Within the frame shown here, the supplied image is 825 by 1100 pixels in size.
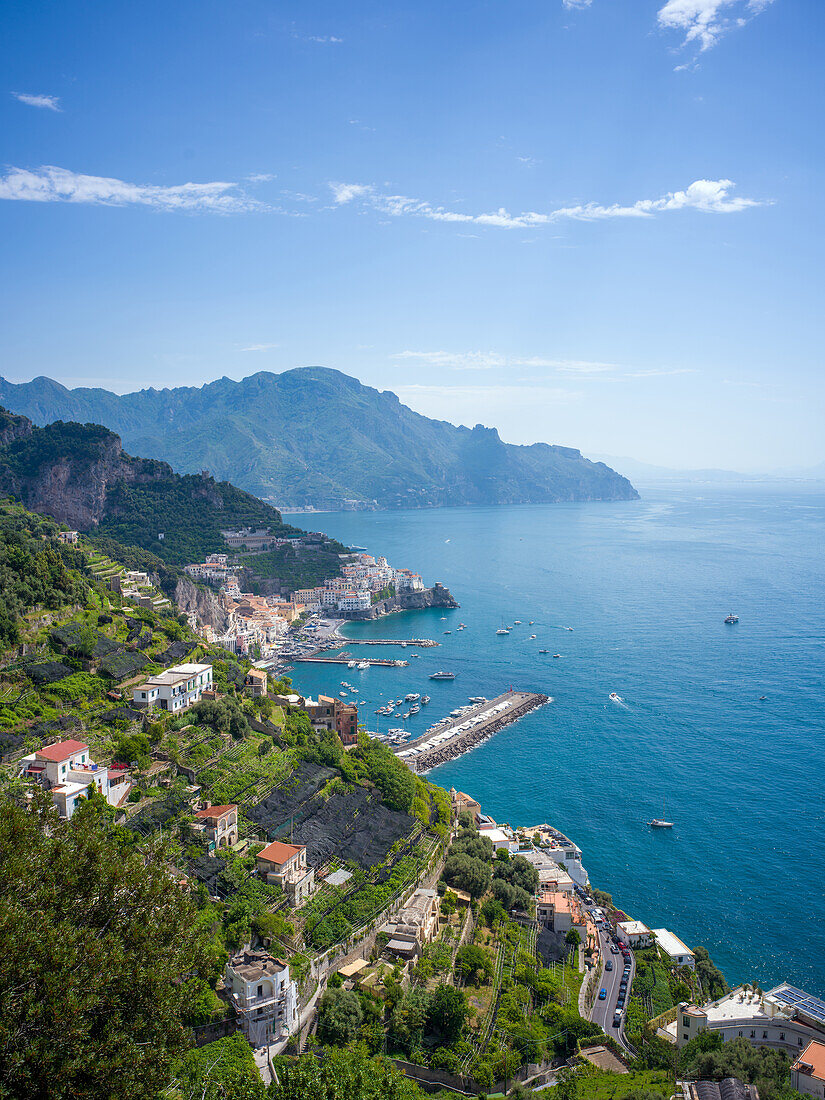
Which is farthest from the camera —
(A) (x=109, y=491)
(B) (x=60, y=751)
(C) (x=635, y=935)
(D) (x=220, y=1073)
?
(A) (x=109, y=491)

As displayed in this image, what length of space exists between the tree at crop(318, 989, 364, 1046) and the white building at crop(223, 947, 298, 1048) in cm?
58

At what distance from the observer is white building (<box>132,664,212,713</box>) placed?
20516mm

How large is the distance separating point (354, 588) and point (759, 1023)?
50.8 m

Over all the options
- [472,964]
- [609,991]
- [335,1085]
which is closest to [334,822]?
[472,964]

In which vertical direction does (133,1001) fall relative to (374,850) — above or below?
above

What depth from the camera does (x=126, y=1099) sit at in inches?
296

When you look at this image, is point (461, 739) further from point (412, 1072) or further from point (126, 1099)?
point (126, 1099)

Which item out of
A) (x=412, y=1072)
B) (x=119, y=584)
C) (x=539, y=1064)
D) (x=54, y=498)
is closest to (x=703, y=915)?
(x=539, y=1064)

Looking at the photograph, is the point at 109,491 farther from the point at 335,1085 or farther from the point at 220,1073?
the point at 335,1085

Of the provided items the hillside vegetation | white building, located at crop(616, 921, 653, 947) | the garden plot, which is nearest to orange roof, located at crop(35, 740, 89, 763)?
the garden plot

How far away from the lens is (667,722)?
116 feet

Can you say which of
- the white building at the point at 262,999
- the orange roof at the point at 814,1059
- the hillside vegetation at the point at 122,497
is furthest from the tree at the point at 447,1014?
the hillside vegetation at the point at 122,497

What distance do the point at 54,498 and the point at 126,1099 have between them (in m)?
58.1

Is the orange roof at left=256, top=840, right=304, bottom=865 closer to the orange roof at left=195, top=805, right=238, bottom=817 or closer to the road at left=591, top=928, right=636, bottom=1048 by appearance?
the orange roof at left=195, top=805, right=238, bottom=817
